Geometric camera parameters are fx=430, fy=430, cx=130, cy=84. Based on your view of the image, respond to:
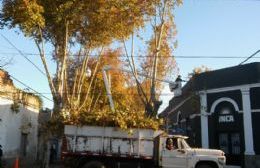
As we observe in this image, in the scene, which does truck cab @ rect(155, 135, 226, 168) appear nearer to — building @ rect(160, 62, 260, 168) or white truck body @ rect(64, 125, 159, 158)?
white truck body @ rect(64, 125, 159, 158)

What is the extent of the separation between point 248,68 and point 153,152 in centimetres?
1225

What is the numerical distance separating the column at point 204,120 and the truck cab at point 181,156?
10.6 metres

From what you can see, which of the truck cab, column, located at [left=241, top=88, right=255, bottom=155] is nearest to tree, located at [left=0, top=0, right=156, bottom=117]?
the truck cab

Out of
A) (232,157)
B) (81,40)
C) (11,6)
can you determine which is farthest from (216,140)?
(11,6)

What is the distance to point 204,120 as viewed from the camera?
3030 cm

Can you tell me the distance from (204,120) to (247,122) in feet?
11.4

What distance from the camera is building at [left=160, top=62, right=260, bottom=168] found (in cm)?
2750

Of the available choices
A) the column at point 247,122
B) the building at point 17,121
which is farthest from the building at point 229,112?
the building at point 17,121

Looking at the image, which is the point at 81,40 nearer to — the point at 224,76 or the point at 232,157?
the point at 224,76

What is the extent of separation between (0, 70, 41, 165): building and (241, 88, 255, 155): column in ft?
48.7

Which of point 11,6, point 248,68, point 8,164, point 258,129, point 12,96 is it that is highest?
point 11,6

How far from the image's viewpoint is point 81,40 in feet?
90.5

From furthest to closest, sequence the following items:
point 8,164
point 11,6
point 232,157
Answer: point 232,157 < point 8,164 < point 11,6

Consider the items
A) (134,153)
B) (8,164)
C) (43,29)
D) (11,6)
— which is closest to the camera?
(134,153)
